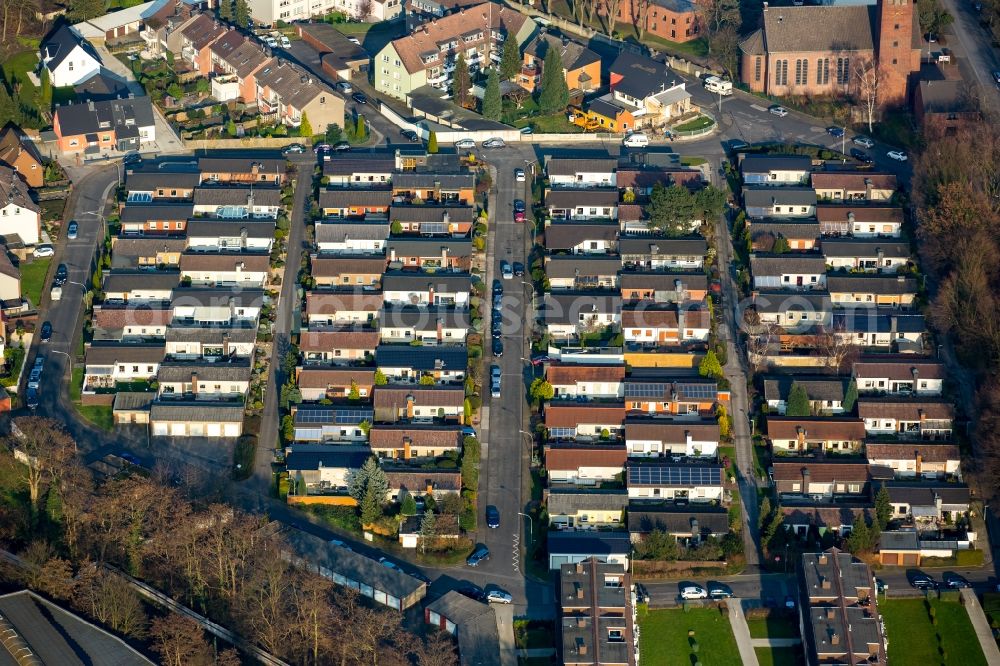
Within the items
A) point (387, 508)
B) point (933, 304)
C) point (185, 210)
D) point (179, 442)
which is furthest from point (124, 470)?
point (933, 304)

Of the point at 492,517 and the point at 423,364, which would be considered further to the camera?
the point at 423,364

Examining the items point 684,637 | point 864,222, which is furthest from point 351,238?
point 684,637

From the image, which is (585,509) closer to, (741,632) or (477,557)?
(477,557)

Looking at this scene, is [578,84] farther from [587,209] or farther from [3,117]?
[3,117]

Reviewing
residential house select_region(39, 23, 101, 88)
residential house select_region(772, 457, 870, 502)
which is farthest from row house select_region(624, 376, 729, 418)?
residential house select_region(39, 23, 101, 88)

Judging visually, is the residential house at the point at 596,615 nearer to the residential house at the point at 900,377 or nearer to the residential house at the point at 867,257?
the residential house at the point at 900,377
